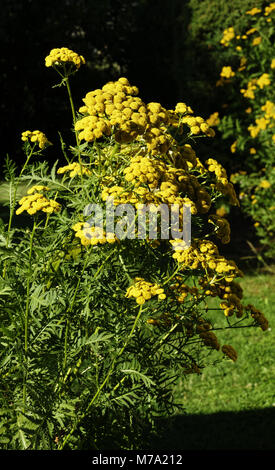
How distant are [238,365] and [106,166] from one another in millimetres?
2771

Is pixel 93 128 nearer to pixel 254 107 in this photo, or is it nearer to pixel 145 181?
pixel 145 181

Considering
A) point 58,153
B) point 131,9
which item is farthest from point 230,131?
point 131,9

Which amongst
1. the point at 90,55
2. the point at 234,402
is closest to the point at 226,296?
the point at 234,402

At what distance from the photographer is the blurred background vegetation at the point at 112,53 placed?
6711 millimetres

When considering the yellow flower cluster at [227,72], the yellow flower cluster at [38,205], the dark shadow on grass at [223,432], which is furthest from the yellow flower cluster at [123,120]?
the yellow flower cluster at [227,72]

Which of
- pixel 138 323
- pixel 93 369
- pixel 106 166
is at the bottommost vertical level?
pixel 93 369

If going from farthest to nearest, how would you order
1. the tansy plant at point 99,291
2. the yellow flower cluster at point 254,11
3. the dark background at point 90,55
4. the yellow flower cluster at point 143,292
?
the dark background at point 90,55 < the yellow flower cluster at point 254,11 < the tansy plant at point 99,291 < the yellow flower cluster at point 143,292

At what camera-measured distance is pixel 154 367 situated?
7.23 ft

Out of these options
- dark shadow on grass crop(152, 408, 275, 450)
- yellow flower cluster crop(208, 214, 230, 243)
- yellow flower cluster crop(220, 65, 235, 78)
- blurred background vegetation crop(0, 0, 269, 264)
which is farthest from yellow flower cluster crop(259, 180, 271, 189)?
yellow flower cluster crop(208, 214, 230, 243)

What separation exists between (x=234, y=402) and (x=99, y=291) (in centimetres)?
231

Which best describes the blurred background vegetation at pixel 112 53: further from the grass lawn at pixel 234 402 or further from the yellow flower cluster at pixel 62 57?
the yellow flower cluster at pixel 62 57

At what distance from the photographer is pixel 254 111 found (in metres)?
6.23

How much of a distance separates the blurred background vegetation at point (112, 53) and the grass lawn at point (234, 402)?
2.31 metres

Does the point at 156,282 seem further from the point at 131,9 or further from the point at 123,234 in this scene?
the point at 131,9
